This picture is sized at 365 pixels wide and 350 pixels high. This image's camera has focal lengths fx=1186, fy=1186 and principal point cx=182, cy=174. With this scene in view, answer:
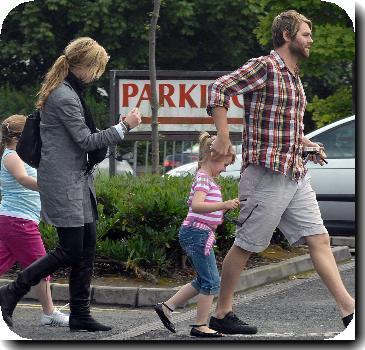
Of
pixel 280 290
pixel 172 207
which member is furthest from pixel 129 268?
pixel 280 290

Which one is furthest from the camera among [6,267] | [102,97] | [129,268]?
[102,97]

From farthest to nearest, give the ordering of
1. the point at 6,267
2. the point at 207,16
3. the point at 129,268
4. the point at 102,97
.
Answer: the point at 102,97, the point at 207,16, the point at 129,268, the point at 6,267

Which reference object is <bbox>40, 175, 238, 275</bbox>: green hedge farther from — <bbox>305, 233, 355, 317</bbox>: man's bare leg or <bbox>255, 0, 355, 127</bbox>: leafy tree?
<bbox>255, 0, 355, 127</bbox>: leafy tree

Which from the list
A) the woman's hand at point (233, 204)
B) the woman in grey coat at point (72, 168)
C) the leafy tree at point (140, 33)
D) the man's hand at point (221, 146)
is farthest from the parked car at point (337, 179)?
the leafy tree at point (140, 33)

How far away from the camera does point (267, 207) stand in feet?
22.2

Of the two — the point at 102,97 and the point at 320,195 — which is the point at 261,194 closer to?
the point at 320,195

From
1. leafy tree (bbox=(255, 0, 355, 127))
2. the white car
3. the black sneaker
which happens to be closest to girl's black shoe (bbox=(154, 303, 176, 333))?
the black sneaker

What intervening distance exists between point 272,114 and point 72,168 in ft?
3.85

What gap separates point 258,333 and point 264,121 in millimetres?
1296

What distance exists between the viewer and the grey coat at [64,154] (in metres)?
6.70

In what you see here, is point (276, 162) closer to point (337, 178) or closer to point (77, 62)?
point (77, 62)

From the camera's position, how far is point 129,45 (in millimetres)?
31141

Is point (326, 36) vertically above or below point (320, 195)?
above

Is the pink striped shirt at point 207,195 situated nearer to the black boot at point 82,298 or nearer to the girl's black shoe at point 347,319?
the black boot at point 82,298
